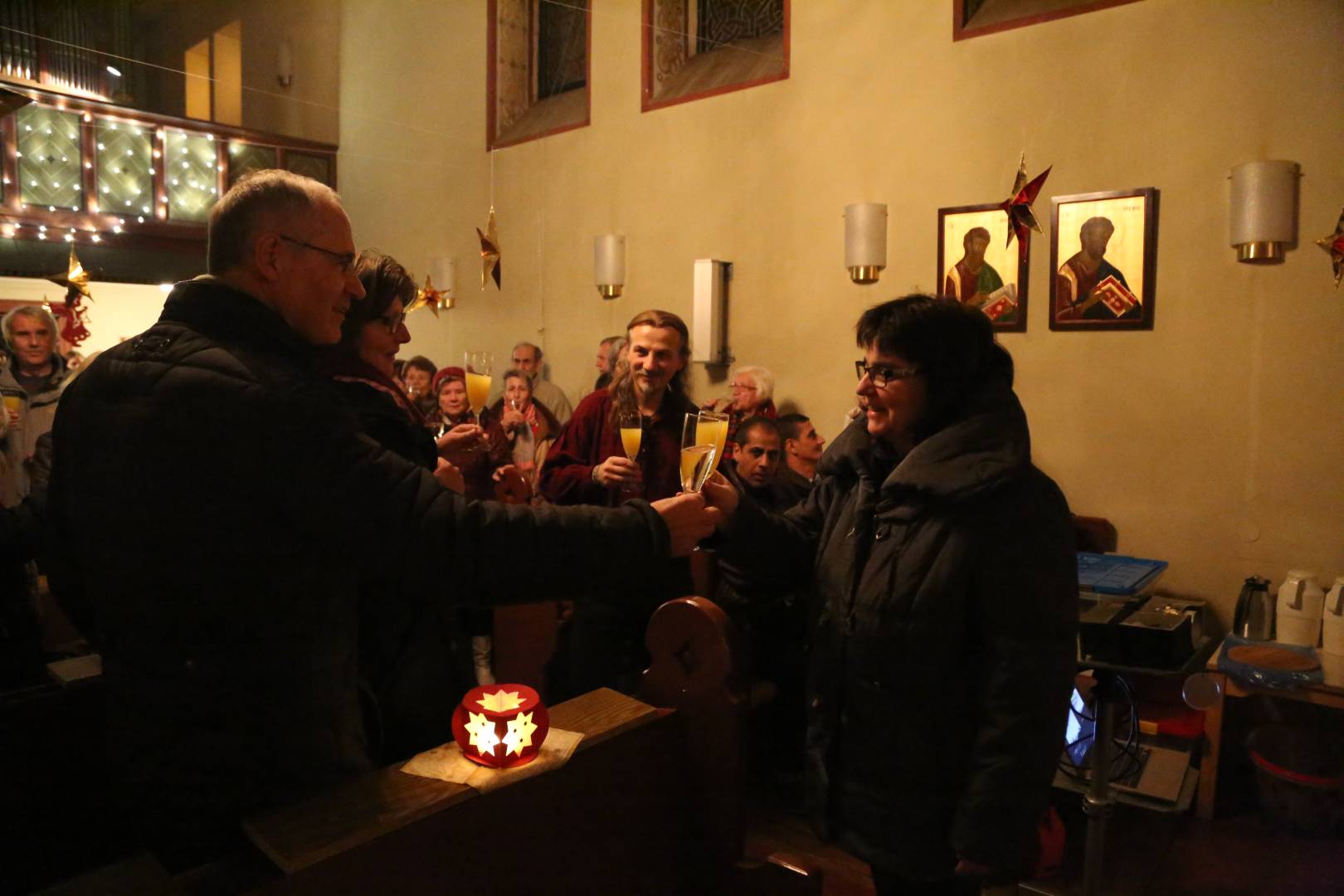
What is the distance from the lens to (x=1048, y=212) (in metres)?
4.88

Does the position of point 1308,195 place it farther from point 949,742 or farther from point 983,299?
point 949,742

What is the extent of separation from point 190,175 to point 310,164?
44.4 inches

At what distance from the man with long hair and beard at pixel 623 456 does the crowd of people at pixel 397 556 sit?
0.53 metres

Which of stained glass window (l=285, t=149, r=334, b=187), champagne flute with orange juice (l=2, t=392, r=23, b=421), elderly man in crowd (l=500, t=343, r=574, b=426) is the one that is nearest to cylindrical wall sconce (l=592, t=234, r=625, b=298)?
elderly man in crowd (l=500, t=343, r=574, b=426)

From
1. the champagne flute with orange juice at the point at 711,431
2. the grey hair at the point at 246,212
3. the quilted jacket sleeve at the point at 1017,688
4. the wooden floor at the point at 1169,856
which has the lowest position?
the wooden floor at the point at 1169,856

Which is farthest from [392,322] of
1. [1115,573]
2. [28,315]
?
[28,315]

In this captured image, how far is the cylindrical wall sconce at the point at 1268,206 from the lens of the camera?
13.5ft

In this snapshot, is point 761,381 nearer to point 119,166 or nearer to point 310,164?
point 310,164

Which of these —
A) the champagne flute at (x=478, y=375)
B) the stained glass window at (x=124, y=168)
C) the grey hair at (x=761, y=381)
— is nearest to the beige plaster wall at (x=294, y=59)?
the stained glass window at (x=124, y=168)

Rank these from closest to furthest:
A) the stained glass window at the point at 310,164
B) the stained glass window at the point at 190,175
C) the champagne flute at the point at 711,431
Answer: the champagne flute at the point at 711,431 → the stained glass window at the point at 190,175 → the stained glass window at the point at 310,164

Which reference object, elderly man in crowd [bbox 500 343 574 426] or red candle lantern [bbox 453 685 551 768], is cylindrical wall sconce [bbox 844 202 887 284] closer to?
elderly man in crowd [bbox 500 343 574 426]

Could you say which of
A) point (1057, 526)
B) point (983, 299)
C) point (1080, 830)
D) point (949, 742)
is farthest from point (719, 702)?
point (983, 299)

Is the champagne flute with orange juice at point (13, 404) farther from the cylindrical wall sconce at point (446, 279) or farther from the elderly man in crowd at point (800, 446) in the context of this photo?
the cylindrical wall sconce at point (446, 279)

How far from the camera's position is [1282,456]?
4238mm
